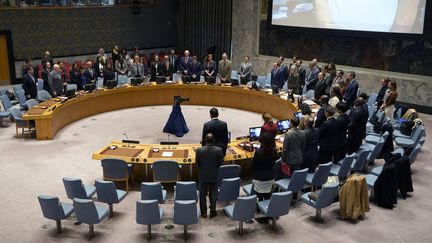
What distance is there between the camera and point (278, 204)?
7098mm

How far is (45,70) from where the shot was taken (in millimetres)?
13773

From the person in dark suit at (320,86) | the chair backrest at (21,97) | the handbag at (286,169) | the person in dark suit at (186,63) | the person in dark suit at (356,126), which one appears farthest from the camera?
the person in dark suit at (186,63)

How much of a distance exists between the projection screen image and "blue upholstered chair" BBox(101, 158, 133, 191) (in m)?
10.4

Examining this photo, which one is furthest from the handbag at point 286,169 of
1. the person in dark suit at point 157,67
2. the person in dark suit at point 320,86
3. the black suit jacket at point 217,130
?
the person in dark suit at point 157,67

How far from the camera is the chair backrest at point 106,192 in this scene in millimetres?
7391

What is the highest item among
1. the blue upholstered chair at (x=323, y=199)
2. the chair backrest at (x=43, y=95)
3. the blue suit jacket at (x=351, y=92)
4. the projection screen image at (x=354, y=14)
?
the projection screen image at (x=354, y=14)

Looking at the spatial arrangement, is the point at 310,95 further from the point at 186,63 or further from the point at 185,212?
the point at 185,212

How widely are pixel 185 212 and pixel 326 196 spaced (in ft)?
7.67

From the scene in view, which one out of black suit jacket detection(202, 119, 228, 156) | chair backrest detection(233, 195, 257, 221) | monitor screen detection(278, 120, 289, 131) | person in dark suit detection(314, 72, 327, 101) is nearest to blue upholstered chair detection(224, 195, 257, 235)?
chair backrest detection(233, 195, 257, 221)

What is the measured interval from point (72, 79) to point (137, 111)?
89.1 inches

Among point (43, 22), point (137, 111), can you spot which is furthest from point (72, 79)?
point (43, 22)

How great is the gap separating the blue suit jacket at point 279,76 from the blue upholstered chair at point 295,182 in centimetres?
704

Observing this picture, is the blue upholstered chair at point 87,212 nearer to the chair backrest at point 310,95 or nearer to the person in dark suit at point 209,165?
the person in dark suit at point 209,165

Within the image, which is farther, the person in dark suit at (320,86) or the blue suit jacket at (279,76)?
→ the blue suit jacket at (279,76)
